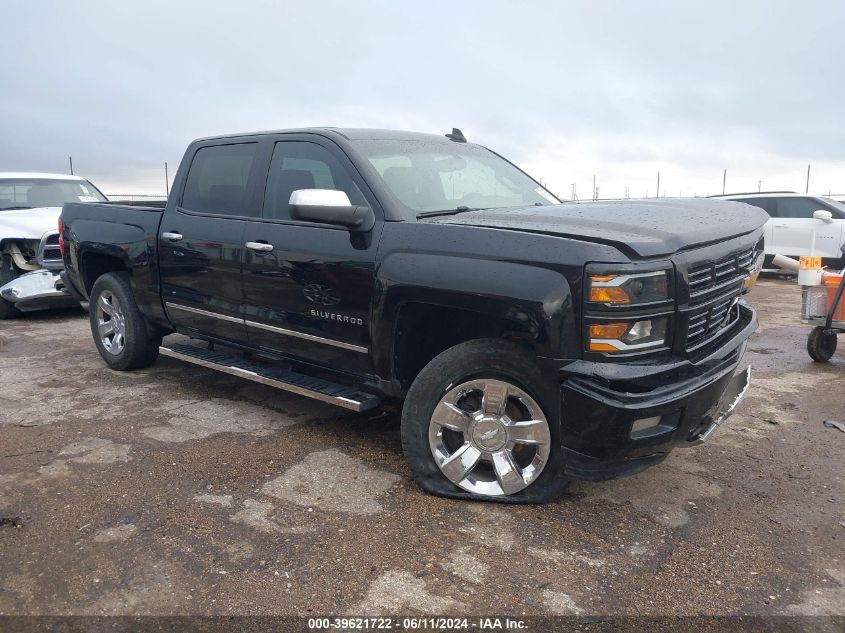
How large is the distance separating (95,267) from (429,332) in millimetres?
3655

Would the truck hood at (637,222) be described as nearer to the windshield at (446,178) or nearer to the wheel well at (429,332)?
the windshield at (446,178)

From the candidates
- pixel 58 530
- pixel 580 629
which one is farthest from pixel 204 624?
pixel 580 629

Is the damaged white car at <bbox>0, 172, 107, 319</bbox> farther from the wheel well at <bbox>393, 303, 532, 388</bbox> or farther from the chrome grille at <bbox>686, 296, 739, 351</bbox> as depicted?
the chrome grille at <bbox>686, 296, 739, 351</bbox>

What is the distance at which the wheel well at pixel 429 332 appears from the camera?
11.5ft

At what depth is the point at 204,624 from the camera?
97.7 inches

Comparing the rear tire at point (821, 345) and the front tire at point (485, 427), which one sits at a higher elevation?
the front tire at point (485, 427)

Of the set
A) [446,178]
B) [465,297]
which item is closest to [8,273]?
[446,178]

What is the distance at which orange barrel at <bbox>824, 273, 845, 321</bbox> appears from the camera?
6.02 m

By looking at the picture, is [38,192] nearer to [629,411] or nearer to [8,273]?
[8,273]

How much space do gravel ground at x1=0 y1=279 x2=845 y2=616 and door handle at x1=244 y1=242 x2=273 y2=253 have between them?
45.3 inches

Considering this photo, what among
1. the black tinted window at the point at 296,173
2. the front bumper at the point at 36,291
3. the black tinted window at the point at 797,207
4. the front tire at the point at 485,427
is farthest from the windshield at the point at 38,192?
the black tinted window at the point at 797,207

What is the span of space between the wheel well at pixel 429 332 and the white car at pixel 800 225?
10.7m

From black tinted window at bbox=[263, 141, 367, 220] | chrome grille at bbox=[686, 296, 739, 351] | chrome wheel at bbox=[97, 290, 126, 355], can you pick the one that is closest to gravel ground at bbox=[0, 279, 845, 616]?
chrome grille at bbox=[686, 296, 739, 351]

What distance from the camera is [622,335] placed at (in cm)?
292
